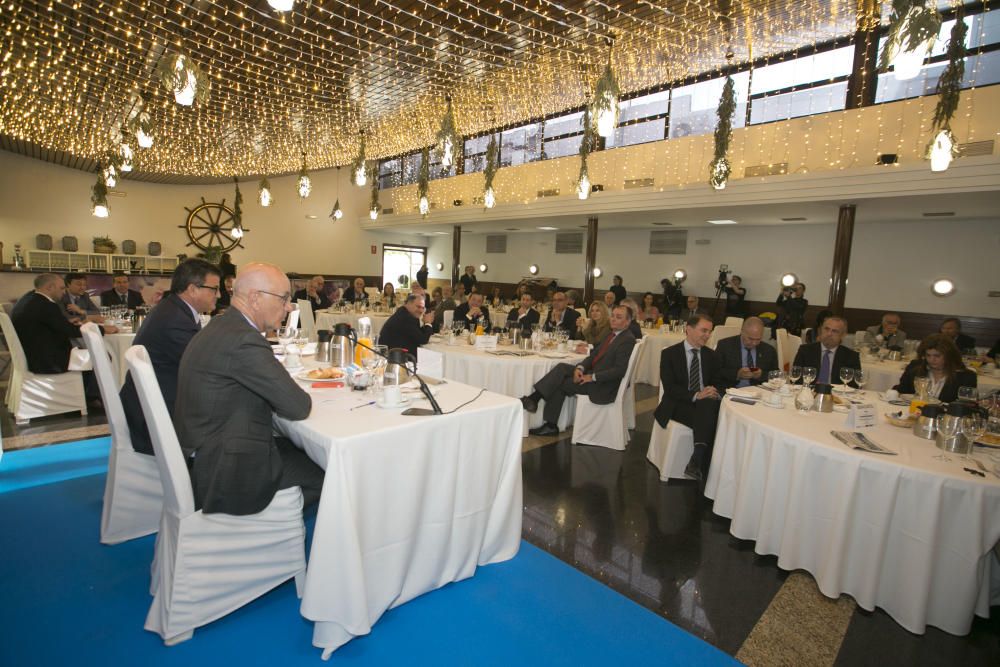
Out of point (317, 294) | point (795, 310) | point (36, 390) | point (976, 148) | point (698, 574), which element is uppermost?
point (976, 148)

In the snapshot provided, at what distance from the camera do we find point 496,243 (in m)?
18.2

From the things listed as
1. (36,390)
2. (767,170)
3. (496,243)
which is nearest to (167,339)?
(36,390)

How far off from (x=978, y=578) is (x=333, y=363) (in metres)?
3.76

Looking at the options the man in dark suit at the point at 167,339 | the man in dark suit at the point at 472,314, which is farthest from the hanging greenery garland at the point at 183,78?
the man in dark suit at the point at 472,314

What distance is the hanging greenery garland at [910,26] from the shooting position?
8.89ft

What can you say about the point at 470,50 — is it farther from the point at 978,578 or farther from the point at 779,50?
the point at 978,578

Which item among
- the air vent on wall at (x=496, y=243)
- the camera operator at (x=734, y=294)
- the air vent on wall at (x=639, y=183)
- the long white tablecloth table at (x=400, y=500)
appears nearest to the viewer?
the long white tablecloth table at (x=400, y=500)

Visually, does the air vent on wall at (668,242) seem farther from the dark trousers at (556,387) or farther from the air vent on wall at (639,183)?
the dark trousers at (556,387)

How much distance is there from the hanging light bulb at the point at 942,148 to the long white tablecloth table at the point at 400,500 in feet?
15.1

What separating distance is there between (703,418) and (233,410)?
3267mm

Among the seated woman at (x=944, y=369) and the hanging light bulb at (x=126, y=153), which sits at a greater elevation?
the hanging light bulb at (x=126, y=153)

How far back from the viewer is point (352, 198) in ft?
57.7

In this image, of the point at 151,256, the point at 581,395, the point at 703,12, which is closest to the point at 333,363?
the point at 581,395

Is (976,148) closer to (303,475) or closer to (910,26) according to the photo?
(910,26)
